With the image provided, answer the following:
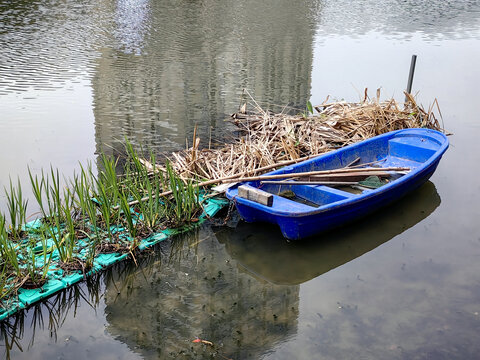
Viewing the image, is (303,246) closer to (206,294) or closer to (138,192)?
(206,294)

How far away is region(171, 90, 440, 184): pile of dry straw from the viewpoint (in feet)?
23.7

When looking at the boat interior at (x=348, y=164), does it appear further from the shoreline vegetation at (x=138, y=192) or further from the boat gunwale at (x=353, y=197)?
the shoreline vegetation at (x=138, y=192)

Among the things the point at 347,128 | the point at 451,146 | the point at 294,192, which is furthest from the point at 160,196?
the point at 451,146

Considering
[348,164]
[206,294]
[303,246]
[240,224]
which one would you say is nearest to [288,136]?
[348,164]

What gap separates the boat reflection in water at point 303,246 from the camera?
5.80 meters

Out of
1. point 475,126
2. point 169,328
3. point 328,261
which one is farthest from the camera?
point 475,126

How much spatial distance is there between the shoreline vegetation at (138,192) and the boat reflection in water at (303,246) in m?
0.71

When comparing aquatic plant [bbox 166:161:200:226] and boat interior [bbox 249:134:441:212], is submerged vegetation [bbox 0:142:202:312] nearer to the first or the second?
aquatic plant [bbox 166:161:200:226]

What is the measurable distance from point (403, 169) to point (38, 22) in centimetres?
1543

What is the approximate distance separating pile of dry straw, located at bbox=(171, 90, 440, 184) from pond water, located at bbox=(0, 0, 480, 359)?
81 centimetres

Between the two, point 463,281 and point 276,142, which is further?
point 276,142

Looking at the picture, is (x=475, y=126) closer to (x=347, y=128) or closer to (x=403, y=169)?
Answer: (x=347, y=128)

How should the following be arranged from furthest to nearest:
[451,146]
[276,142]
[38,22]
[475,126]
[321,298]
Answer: [38,22] → [475,126] → [451,146] → [276,142] → [321,298]

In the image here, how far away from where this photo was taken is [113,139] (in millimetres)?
9078
